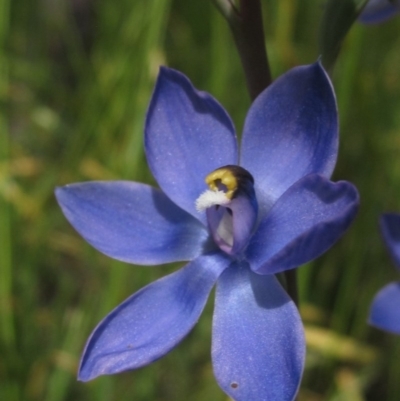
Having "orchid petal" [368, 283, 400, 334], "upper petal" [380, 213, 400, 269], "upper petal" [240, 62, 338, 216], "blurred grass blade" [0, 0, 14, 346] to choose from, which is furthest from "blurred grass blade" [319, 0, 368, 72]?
"blurred grass blade" [0, 0, 14, 346]

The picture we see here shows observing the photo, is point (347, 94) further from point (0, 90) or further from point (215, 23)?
point (0, 90)

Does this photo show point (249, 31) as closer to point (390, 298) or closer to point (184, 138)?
point (184, 138)

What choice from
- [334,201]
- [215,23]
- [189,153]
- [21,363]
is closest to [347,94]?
[215,23]

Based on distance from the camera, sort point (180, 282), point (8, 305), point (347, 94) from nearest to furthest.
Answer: point (180, 282), point (347, 94), point (8, 305)

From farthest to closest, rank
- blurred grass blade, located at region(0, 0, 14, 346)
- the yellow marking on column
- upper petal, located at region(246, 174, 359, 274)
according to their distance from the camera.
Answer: blurred grass blade, located at region(0, 0, 14, 346) < the yellow marking on column < upper petal, located at region(246, 174, 359, 274)

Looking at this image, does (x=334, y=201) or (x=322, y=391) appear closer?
(x=334, y=201)

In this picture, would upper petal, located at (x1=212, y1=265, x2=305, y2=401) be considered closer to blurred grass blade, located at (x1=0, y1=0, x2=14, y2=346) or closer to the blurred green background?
the blurred green background

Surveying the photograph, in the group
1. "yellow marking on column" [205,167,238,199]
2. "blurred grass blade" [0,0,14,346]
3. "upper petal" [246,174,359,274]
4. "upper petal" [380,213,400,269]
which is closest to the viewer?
"upper petal" [246,174,359,274]

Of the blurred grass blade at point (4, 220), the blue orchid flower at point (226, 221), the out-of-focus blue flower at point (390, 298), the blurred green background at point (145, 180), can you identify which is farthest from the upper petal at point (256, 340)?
the blurred grass blade at point (4, 220)

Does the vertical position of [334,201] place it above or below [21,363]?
above
